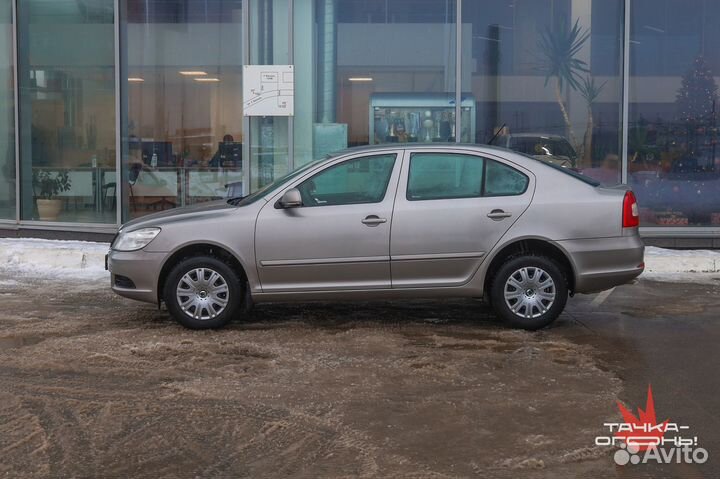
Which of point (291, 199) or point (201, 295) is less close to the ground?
point (291, 199)

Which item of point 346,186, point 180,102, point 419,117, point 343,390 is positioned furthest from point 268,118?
point 343,390

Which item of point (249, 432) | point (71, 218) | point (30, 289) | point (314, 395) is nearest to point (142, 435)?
point (249, 432)

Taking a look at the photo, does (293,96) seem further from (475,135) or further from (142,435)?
(142,435)

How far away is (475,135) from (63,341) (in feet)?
24.1

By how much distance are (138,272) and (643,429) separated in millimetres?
4529

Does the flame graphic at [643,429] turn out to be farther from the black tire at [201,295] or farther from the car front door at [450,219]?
the black tire at [201,295]

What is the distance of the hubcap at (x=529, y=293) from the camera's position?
7.91m

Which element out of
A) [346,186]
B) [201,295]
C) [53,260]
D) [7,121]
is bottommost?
[53,260]

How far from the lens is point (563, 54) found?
13148 millimetres

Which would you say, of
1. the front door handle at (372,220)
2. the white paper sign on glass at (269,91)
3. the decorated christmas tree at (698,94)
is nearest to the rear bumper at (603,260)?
the front door handle at (372,220)

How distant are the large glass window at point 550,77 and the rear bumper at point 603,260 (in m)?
5.23

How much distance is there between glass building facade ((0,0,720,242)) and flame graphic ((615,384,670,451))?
7840mm

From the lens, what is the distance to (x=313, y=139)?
13.6 m

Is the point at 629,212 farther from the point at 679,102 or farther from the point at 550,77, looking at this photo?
the point at 679,102
